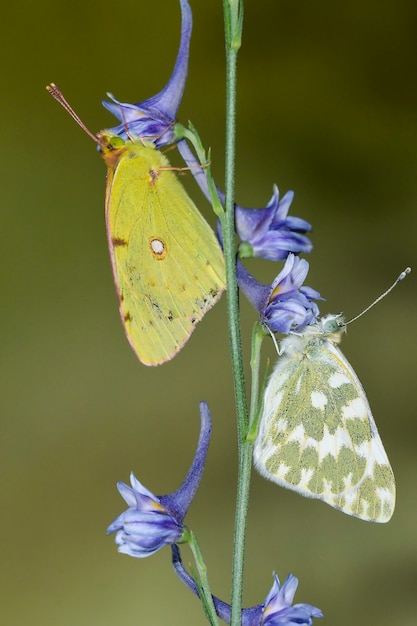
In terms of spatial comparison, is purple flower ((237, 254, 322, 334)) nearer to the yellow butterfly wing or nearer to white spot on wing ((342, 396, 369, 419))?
the yellow butterfly wing

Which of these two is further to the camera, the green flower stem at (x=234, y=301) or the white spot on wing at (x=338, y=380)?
the white spot on wing at (x=338, y=380)

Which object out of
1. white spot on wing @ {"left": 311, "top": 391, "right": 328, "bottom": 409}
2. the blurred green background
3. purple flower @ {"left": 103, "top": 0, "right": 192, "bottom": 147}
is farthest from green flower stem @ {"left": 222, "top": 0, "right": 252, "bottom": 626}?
the blurred green background

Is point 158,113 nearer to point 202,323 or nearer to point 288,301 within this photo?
point 288,301

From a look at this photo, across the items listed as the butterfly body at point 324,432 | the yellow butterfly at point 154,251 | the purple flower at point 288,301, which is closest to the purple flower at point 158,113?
the yellow butterfly at point 154,251

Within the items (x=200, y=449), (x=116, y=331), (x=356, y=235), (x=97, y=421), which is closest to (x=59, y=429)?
(x=97, y=421)

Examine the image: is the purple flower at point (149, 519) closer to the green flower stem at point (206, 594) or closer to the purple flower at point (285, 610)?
the green flower stem at point (206, 594)
